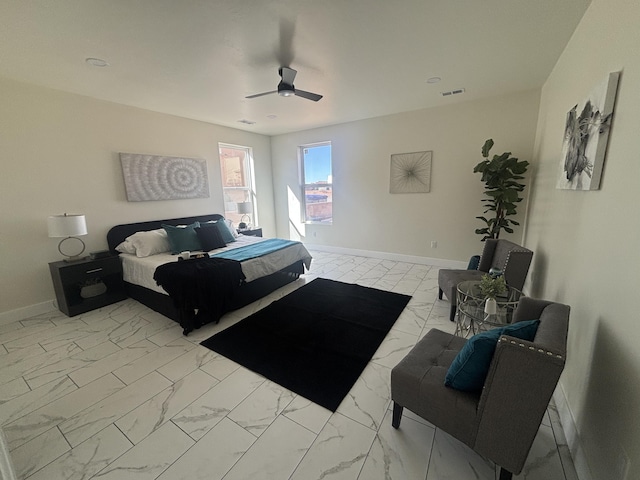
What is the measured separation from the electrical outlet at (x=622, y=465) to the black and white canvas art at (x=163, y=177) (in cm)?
504

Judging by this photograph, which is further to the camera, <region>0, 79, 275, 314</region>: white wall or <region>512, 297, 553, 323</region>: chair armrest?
<region>0, 79, 275, 314</region>: white wall

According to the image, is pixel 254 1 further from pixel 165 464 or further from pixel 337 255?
pixel 337 255

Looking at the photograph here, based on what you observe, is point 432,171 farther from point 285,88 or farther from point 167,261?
point 167,261

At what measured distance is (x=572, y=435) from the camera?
1442mm

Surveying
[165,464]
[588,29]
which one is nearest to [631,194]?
[588,29]

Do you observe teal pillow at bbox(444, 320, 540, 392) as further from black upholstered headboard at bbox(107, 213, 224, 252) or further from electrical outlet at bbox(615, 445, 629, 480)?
black upholstered headboard at bbox(107, 213, 224, 252)

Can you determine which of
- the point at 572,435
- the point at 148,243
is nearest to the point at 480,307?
the point at 572,435

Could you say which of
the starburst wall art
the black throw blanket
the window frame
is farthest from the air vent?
the black throw blanket

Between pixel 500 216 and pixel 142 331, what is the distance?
4687mm

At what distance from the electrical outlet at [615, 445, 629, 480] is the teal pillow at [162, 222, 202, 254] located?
4041 millimetres

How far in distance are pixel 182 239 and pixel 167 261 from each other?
588 millimetres

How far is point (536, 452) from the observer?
143 cm

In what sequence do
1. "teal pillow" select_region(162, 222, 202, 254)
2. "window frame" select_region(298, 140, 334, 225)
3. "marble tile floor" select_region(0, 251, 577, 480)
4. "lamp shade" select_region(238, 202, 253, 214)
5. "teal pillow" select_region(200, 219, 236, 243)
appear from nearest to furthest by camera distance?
"marble tile floor" select_region(0, 251, 577, 480), "teal pillow" select_region(162, 222, 202, 254), "teal pillow" select_region(200, 219, 236, 243), "lamp shade" select_region(238, 202, 253, 214), "window frame" select_region(298, 140, 334, 225)

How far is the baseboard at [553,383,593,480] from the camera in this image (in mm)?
1278
